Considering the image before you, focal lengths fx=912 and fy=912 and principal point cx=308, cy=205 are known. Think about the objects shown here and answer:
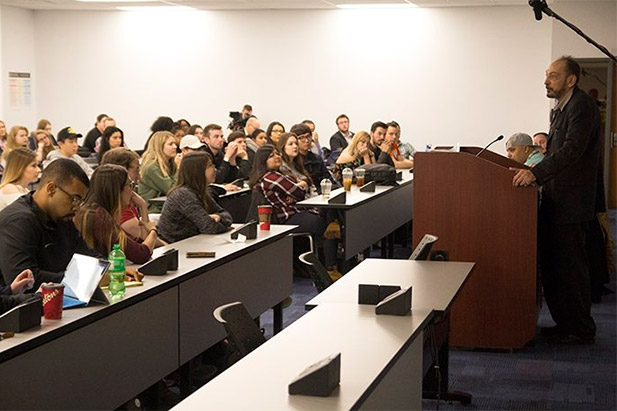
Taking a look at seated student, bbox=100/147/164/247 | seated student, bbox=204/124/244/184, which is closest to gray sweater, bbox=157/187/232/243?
seated student, bbox=100/147/164/247

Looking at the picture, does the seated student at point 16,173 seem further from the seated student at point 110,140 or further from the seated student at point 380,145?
the seated student at point 380,145

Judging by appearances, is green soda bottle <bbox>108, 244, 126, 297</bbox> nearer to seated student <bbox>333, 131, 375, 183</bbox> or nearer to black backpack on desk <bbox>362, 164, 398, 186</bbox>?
black backpack on desk <bbox>362, 164, 398, 186</bbox>

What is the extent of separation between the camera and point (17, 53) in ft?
54.4

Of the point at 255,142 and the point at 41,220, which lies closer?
the point at 41,220

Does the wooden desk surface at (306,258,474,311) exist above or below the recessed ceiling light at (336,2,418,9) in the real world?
below

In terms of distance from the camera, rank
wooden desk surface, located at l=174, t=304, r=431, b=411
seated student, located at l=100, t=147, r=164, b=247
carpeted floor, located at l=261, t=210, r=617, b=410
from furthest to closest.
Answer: seated student, located at l=100, t=147, r=164, b=247 < carpeted floor, located at l=261, t=210, r=617, b=410 < wooden desk surface, located at l=174, t=304, r=431, b=411

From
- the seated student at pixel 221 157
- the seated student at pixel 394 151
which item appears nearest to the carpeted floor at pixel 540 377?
the seated student at pixel 221 157

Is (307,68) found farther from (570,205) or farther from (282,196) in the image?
(570,205)

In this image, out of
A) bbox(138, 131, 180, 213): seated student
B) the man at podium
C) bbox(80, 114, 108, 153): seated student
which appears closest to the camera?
the man at podium

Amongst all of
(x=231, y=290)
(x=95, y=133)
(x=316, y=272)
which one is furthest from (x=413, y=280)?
(x=95, y=133)

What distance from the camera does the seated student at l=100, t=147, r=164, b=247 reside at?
5.44m

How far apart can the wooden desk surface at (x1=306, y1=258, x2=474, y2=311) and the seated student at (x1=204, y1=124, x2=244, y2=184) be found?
5273 millimetres

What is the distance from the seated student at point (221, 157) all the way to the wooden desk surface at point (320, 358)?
21.3ft

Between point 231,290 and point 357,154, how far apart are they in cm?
523
